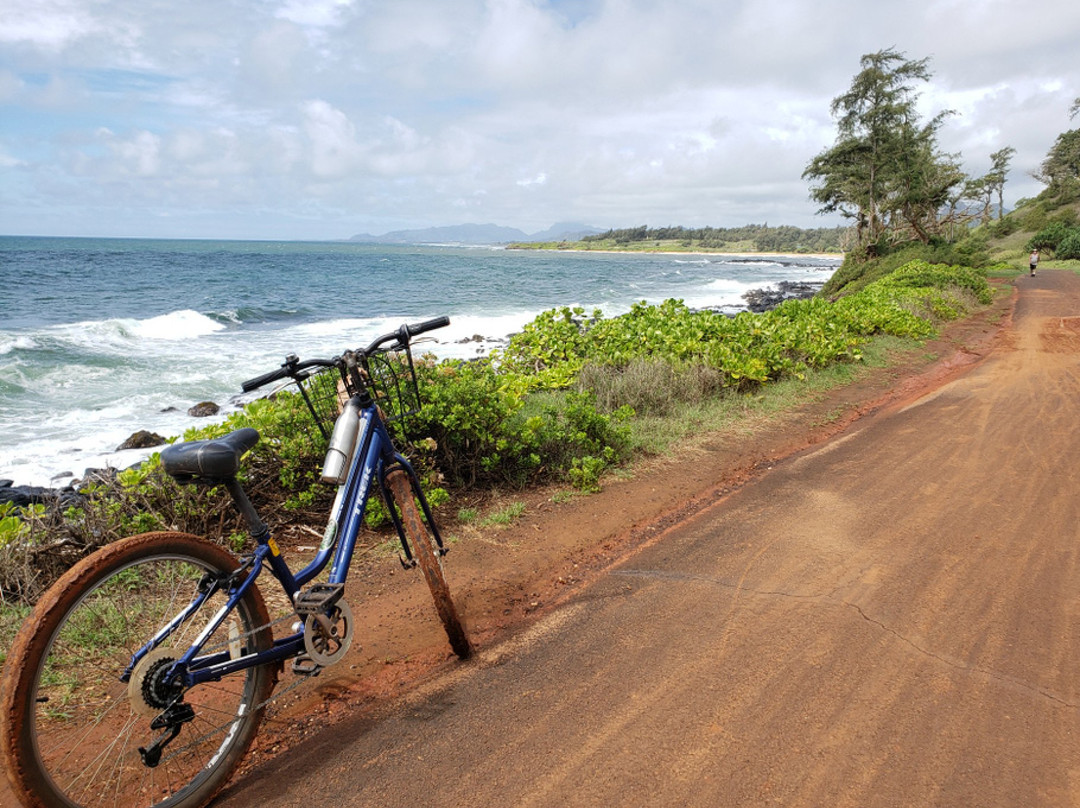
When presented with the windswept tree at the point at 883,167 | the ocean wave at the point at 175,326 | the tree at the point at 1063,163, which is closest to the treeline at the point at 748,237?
the tree at the point at 1063,163

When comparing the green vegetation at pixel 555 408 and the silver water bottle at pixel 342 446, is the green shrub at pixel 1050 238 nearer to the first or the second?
the green vegetation at pixel 555 408

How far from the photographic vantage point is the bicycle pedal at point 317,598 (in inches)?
95.7

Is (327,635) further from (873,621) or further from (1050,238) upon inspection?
(1050,238)

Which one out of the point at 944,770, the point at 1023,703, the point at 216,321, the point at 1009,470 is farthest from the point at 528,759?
the point at 216,321

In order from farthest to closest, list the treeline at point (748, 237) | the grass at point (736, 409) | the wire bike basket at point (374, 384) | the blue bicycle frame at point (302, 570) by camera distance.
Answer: the treeline at point (748, 237) → the grass at point (736, 409) → the wire bike basket at point (374, 384) → the blue bicycle frame at point (302, 570)

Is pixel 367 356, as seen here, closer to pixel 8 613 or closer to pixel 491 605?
pixel 491 605

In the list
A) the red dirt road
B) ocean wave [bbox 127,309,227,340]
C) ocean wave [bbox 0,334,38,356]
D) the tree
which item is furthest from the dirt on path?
the tree

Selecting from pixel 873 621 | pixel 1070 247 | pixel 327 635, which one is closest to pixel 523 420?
pixel 873 621

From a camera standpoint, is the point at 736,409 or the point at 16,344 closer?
the point at 736,409

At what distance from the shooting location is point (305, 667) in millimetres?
2490

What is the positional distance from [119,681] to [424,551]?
47.0 inches

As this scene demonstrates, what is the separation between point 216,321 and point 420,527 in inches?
1003

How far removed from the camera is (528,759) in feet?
8.07

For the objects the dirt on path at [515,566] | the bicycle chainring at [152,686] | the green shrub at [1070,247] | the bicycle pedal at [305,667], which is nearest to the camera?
the bicycle chainring at [152,686]
